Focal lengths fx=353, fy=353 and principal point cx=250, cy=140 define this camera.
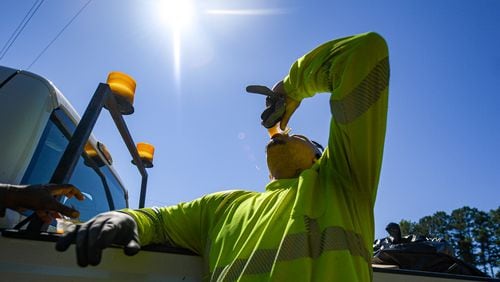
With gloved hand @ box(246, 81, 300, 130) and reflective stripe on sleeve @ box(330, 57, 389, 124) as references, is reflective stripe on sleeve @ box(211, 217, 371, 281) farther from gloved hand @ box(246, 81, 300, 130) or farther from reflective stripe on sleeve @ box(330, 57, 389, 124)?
gloved hand @ box(246, 81, 300, 130)

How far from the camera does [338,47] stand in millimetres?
1671

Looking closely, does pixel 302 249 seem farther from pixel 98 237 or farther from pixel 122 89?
pixel 122 89

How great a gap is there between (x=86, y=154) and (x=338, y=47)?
1936mm

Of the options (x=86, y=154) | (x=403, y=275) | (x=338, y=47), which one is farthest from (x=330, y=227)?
(x=86, y=154)

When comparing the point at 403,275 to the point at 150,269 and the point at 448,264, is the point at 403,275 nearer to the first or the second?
the point at 448,264

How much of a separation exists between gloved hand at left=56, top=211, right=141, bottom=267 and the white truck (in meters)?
0.16

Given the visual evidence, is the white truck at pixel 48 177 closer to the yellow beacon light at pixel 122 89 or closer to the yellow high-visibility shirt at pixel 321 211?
the yellow beacon light at pixel 122 89

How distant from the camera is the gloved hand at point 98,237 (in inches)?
40.3

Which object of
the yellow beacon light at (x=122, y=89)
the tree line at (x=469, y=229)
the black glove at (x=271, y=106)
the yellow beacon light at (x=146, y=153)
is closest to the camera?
the black glove at (x=271, y=106)

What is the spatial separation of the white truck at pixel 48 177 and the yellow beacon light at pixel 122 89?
0.14ft

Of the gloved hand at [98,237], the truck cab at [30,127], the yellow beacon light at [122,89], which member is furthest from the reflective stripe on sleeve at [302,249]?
the yellow beacon light at [122,89]

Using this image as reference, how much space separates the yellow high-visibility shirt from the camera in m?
1.34

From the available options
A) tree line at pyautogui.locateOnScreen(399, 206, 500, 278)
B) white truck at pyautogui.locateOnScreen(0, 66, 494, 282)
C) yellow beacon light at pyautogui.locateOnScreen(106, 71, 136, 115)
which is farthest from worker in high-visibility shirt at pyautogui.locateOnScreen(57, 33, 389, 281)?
tree line at pyautogui.locateOnScreen(399, 206, 500, 278)

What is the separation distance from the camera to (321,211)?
4.84ft
